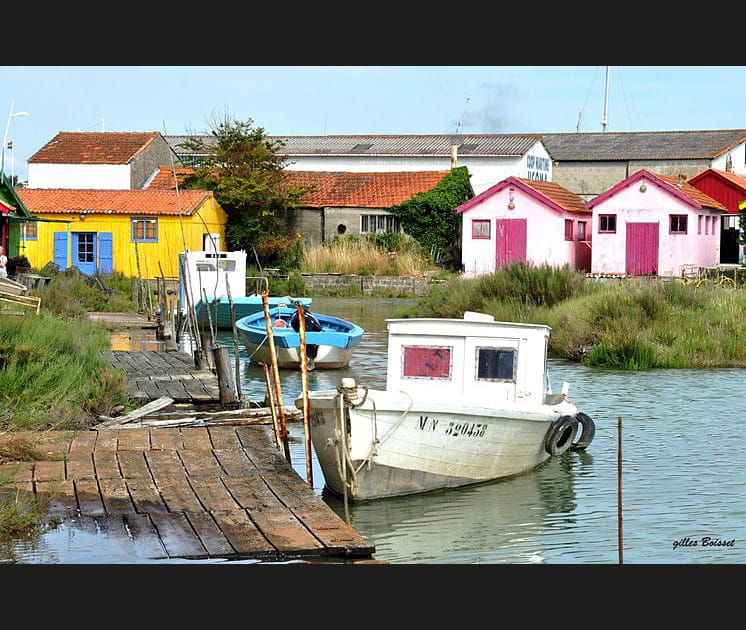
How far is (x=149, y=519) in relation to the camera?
33.8ft

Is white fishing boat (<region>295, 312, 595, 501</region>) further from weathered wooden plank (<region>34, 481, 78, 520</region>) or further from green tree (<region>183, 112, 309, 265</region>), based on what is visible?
green tree (<region>183, 112, 309, 265</region>)

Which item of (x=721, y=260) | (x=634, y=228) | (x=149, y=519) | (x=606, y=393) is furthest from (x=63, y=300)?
(x=721, y=260)

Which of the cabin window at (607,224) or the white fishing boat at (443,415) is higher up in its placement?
the cabin window at (607,224)

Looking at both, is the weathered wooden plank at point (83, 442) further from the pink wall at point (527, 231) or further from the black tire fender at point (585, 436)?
the pink wall at point (527, 231)

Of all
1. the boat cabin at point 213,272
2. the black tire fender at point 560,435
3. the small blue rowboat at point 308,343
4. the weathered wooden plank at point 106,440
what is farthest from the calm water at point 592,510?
the boat cabin at point 213,272

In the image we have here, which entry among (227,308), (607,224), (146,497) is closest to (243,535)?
(146,497)

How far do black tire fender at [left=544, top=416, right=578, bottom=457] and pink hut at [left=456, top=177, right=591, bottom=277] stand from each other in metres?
31.3

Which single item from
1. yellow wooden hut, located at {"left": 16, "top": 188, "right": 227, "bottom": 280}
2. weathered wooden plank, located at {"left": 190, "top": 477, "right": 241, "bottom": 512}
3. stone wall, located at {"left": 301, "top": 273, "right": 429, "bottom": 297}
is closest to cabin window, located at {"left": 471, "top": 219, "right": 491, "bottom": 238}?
stone wall, located at {"left": 301, "top": 273, "right": 429, "bottom": 297}

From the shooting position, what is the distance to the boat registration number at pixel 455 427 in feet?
42.5

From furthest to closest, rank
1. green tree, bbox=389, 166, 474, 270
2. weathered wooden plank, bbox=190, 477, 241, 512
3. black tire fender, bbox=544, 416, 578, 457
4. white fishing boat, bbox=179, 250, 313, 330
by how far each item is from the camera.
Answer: green tree, bbox=389, 166, 474, 270 < white fishing boat, bbox=179, 250, 313, 330 < black tire fender, bbox=544, 416, 578, 457 < weathered wooden plank, bbox=190, 477, 241, 512

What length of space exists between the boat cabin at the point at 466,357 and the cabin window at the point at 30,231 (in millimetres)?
34488

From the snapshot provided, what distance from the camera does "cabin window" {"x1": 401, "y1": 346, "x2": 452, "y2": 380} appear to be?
562 inches

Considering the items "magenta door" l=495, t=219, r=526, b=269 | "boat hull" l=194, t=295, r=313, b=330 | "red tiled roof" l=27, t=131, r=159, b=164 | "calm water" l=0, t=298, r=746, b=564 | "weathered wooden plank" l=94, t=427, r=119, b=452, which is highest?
"red tiled roof" l=27, t=131, r=159, b=164

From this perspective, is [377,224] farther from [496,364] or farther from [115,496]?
[115,496]
